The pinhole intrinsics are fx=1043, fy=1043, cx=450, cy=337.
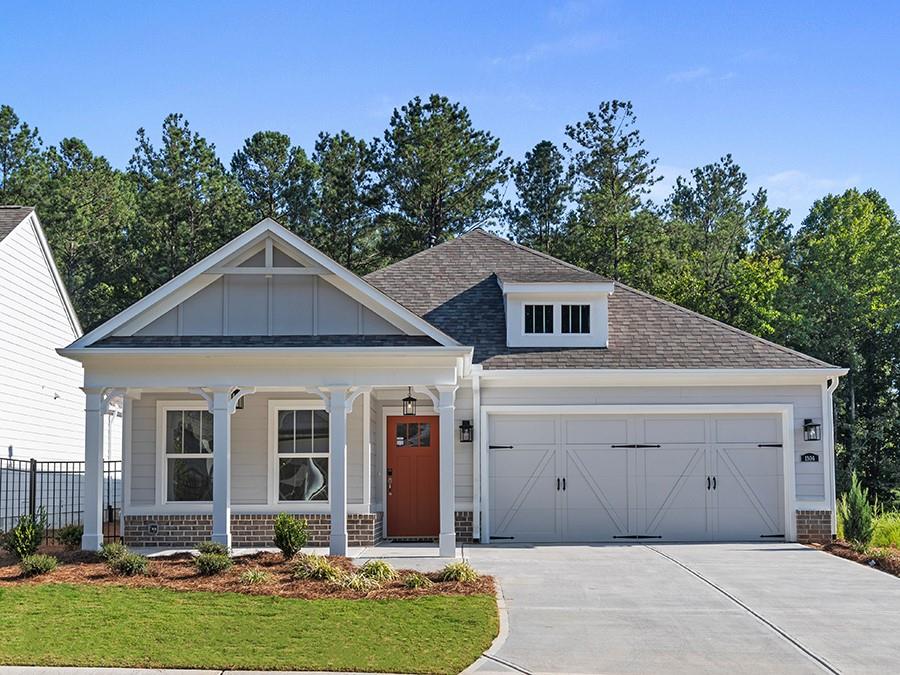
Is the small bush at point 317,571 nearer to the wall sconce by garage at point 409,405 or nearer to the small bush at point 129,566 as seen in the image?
the small bush at point 129,566

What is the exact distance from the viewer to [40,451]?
75.6 feet

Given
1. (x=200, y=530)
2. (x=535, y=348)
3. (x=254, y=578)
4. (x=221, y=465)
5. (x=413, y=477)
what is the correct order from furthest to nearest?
1. (x=535, y=348)
2. (x=413, y=477)
3. (x=200, y=530)
4. (x=221, y=465)
5. (x=254, y=578)

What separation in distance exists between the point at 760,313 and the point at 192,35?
26.3 meters

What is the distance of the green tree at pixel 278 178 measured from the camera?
37.4m

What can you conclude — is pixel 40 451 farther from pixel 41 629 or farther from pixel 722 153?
pixel 722 153

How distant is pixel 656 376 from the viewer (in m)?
18.4

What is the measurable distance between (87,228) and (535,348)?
22.7m

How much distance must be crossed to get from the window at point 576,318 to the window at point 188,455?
6771 millimetres

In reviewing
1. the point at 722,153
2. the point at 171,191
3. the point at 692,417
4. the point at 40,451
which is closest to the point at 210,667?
the point at 692,417

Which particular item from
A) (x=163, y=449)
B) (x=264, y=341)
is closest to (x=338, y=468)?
(x=264, y=341)

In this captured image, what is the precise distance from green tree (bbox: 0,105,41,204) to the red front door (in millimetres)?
21545

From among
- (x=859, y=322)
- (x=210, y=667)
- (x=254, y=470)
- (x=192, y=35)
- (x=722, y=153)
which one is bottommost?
(x=210, y=667)

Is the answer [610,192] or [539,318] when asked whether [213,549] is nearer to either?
[539,318]

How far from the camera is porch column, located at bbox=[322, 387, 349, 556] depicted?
15445 millimetres
